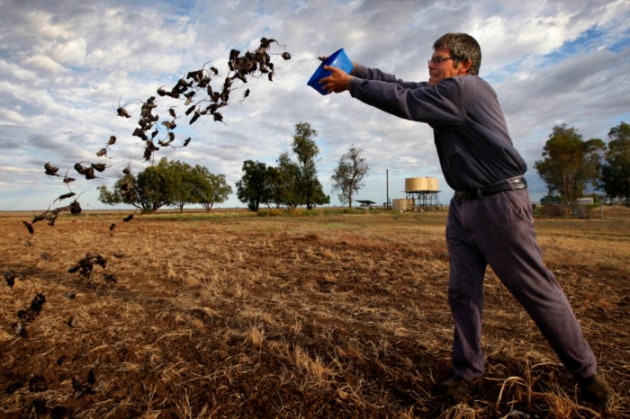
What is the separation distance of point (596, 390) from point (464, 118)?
5.98 ft

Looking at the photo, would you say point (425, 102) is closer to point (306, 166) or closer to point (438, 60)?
point (438, 60)

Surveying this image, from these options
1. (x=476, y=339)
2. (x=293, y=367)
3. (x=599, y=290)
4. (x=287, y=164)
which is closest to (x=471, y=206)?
(x=476, y=339)

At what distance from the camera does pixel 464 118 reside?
219cm

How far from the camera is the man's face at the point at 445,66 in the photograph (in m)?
2.35

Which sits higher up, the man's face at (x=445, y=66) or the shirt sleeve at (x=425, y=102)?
the man's face at (x=445, y=66)

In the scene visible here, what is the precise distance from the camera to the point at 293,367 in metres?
2.67

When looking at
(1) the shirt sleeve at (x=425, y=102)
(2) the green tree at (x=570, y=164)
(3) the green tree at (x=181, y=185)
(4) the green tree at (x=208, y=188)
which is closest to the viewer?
(1) the shirt sleeve at (x=425, y=102)

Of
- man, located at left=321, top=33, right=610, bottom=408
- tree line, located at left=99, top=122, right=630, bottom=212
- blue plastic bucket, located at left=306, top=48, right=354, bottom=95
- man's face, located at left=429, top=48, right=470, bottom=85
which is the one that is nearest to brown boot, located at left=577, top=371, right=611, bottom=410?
man, located at left=321, top=33, right=610, bottom=408

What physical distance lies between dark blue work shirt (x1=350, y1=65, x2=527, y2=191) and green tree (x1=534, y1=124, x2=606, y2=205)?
36.8 m

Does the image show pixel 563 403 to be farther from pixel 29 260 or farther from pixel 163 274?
pixel 29 260

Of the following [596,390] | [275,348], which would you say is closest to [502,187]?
[596,390]

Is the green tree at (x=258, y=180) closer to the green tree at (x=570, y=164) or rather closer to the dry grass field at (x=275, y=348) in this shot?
the green tree at (x=570, y=164)

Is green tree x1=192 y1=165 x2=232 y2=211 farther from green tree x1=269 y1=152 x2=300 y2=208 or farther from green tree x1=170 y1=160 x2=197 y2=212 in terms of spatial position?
green tree x1=269 y1=152 x2=300 y2=208

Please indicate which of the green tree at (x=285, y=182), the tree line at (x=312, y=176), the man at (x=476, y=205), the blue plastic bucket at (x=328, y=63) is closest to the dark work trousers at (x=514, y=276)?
the man at (x=476, y=205)
